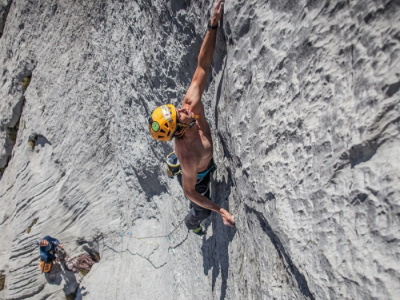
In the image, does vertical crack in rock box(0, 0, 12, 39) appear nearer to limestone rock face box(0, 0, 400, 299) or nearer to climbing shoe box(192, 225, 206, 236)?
limestone rock face box(0, 0, 400, 299)

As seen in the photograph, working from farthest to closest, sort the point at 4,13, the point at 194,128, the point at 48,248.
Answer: the point at 4,13
the point at 48,248
the point at 194,128

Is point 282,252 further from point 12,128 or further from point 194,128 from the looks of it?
point 12,128

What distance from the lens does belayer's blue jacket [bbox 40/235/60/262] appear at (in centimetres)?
1030

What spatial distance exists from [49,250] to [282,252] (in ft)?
31.2

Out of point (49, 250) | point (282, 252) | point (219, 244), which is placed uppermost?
point (49, 250)

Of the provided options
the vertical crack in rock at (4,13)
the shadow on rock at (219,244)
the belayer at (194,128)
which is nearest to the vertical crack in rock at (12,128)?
the vertical crack in rock at (4,13)

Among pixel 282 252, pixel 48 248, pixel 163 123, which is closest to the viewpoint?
pixel 282 252

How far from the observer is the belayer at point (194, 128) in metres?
4.55

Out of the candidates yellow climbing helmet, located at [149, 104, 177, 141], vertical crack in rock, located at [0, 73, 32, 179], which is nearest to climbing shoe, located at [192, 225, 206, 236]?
yellow climbing helmet, located at [149, 104, 177, 141]

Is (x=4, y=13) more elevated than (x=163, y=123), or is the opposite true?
(x=4, y=13)

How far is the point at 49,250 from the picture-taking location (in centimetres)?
1039

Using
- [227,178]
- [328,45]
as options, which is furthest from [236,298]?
[328,45]

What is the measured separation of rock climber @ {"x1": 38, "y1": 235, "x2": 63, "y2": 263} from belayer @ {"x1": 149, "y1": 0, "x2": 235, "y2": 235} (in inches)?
289

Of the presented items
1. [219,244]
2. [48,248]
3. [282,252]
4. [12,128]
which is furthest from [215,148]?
[12,128]
